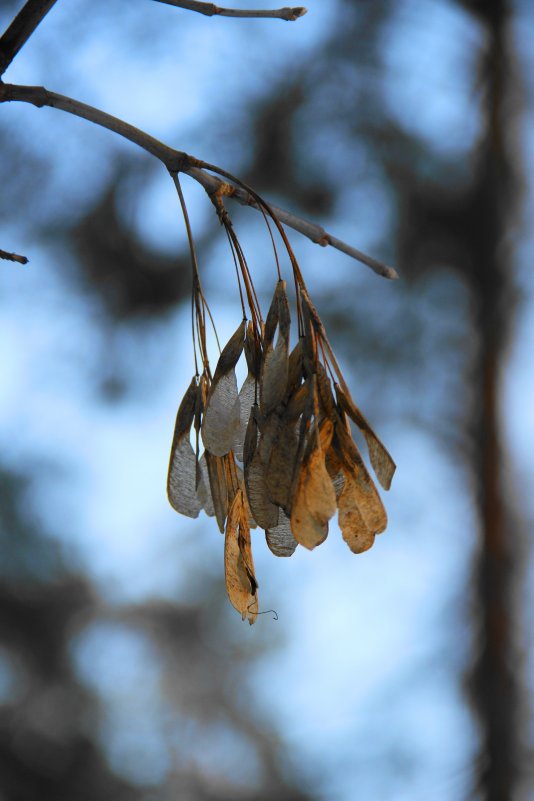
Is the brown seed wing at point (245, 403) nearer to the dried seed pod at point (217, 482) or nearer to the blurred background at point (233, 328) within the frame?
the dried seed pod at point (217, 482)

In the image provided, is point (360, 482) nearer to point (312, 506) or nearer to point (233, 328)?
point (312, 506)


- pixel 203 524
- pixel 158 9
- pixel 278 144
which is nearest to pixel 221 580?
pixel 203 524

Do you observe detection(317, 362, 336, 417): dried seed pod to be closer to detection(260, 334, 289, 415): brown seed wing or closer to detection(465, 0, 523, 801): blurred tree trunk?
detection(260, 334, 289, 415): brown seed wing

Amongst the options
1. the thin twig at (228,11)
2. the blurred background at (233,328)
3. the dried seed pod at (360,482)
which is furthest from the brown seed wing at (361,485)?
the blurred background at (233,328)

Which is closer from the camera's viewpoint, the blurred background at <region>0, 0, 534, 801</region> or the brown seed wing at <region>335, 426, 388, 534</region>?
the brown seed wing at <region>335, 426, 388, 534</region>

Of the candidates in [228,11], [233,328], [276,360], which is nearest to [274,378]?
[276,360]

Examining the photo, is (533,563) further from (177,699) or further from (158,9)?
(158,9)

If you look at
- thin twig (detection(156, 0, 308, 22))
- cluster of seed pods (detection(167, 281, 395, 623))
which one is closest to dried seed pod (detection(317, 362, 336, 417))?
cluster of seed pods (detection(167, 281, 395, 623))

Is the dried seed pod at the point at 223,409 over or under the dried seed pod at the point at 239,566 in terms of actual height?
over
